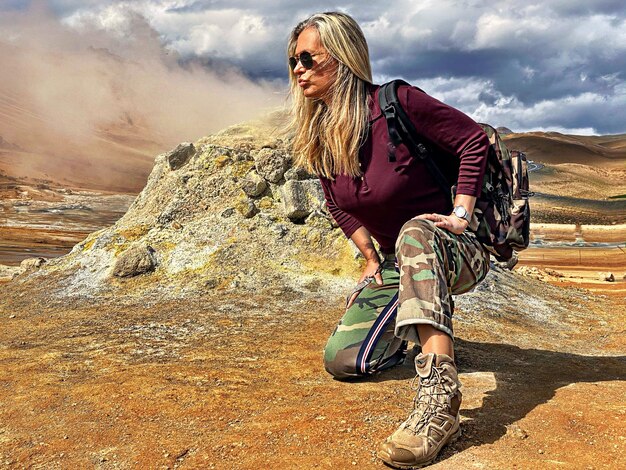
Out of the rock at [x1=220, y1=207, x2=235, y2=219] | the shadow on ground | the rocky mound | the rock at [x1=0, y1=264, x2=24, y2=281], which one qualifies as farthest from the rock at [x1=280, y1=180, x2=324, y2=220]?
the rock at [x1=0, y1=264, x2=24, y2=281]

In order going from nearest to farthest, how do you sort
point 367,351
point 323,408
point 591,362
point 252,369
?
point 323,408 < point 367,351 < point 252,369 < point 591,362

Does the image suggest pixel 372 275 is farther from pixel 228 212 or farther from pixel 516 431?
pixel 228 212

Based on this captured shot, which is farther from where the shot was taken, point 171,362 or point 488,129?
point 171,362

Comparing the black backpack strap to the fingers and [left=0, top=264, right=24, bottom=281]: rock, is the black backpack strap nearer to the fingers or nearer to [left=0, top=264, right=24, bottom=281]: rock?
the fingers

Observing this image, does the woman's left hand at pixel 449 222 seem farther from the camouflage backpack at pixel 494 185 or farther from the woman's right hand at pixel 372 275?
the woman's right hand at pixel 372 275

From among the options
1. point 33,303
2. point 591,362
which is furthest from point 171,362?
point 33,303

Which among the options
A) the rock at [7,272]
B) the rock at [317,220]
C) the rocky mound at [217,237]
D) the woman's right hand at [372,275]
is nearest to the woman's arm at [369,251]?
the woman's right hand at [372,275]

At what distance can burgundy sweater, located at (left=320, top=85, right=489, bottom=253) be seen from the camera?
2326 mm

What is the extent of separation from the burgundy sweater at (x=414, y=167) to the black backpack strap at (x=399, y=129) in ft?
0.07

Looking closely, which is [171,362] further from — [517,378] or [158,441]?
[517,378]

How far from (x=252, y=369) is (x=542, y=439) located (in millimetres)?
1523

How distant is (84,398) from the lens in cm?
258

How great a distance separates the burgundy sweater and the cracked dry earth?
2.66 ft

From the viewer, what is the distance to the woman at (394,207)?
195cm
